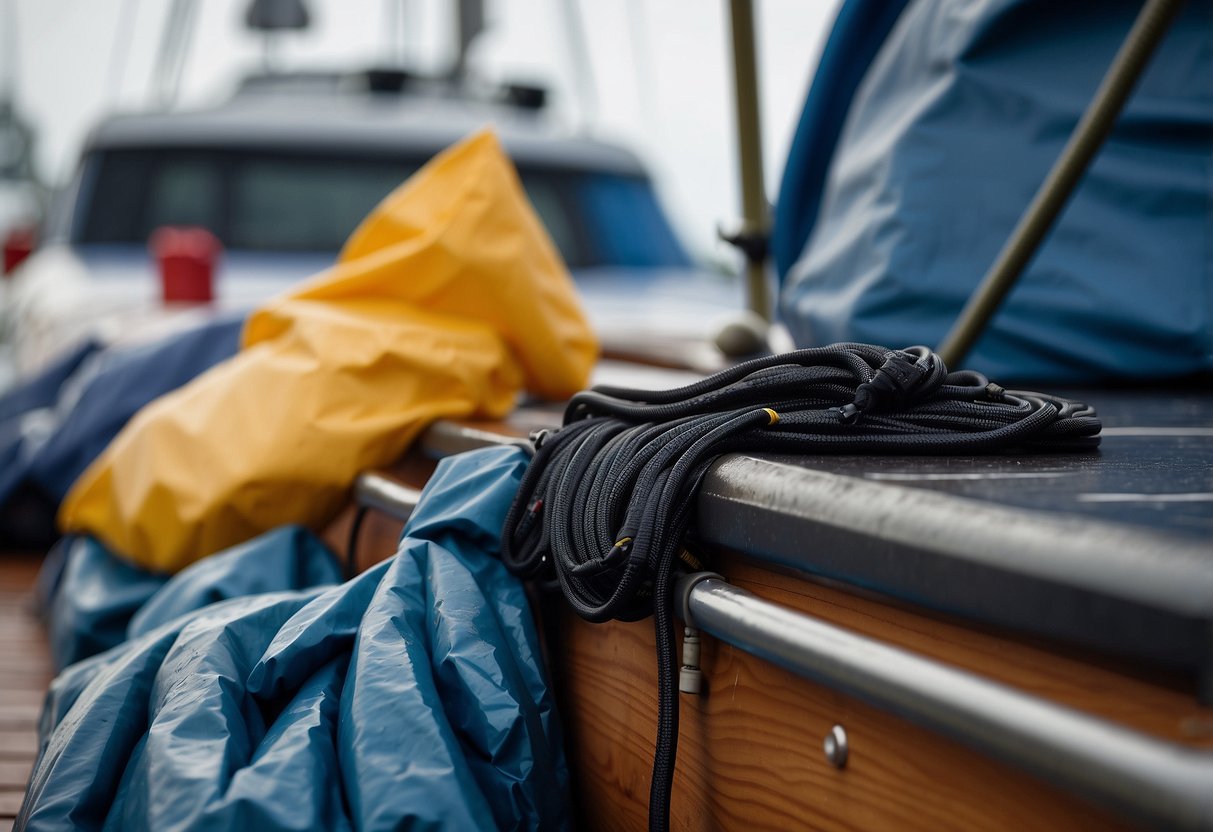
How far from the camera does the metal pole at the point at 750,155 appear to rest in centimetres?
257

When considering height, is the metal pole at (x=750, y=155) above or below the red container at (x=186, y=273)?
above

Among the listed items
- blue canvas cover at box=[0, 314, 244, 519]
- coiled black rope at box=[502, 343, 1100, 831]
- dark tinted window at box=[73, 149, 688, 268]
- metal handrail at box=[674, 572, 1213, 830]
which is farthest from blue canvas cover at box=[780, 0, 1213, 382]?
dark tinted window at box=[73, 149, 688, 268]

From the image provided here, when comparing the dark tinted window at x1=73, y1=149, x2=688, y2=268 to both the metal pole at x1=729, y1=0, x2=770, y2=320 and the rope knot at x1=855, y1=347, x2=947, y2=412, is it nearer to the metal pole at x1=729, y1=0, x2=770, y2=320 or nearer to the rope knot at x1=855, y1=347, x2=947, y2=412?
the metal pole at x1=729, y1=0, x2=770, y2=320

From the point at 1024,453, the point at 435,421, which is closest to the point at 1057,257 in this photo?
the point at 1024,453

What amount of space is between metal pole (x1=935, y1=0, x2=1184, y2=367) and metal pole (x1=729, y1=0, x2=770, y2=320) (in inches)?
43.6

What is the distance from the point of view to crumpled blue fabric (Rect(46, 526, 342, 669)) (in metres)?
1.74

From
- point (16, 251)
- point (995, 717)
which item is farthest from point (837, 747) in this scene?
point (16, 251)

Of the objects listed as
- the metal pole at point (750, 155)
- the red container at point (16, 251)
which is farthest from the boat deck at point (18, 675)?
the red container at point (16, 251)

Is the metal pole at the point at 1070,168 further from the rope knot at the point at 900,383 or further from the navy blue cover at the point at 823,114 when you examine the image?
the navy blue cover at the point at 823,114

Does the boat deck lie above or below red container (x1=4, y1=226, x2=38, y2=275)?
above

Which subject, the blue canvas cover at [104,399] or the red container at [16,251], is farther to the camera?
the red container at [16,251]

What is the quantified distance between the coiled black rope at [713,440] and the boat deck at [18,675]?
2.79ft

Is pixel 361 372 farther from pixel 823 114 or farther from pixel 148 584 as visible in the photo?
pixel 823 114

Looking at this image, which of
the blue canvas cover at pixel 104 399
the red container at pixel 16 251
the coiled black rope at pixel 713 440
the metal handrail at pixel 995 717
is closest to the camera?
the metal handrail at pixel 995 717
